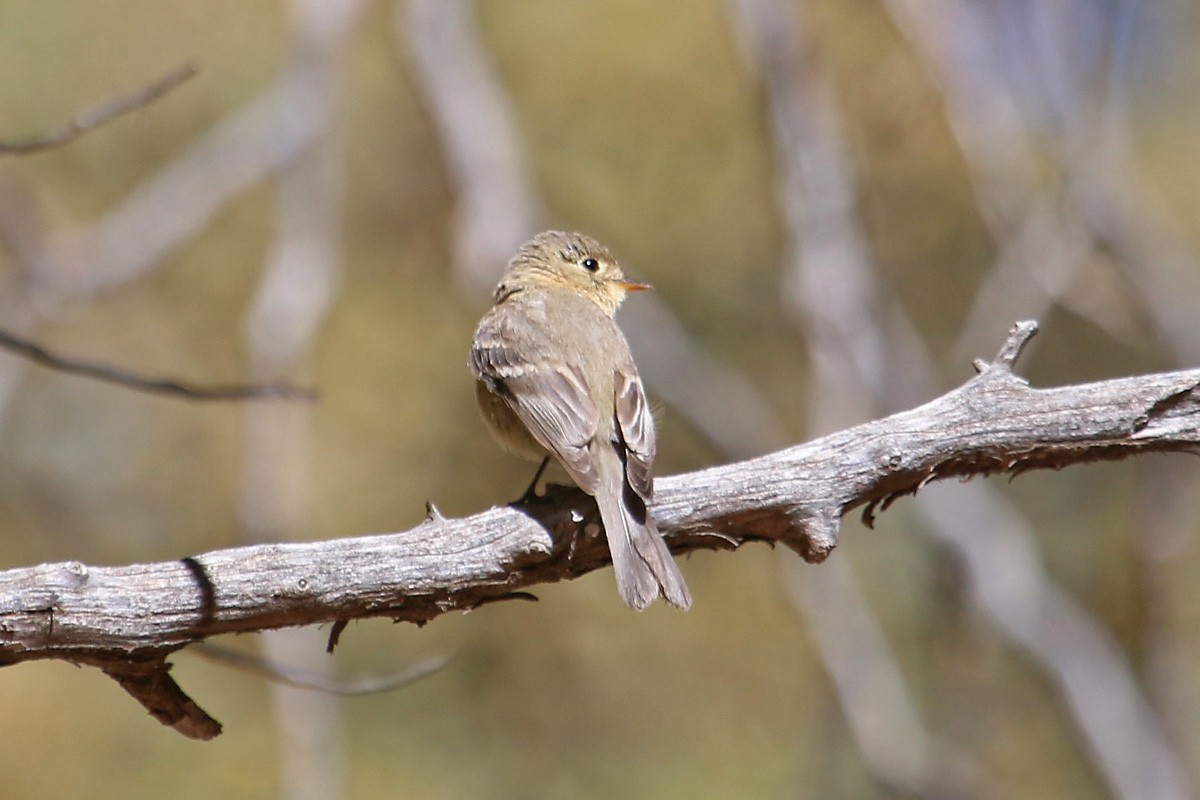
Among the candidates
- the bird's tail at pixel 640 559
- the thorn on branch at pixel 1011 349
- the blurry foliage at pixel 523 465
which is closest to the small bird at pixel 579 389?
the bird's tail at pixel 640 559

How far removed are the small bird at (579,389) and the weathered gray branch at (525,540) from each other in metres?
0.11

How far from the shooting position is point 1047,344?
824cm

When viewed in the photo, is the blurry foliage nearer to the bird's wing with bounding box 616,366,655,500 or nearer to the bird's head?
the bird's head

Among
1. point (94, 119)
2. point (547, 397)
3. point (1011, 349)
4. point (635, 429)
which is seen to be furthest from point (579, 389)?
point (94, 119)

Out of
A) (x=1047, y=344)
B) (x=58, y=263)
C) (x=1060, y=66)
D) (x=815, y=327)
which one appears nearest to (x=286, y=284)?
(x=58, y=263)

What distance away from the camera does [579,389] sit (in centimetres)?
398

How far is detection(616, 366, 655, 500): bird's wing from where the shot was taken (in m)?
3.29

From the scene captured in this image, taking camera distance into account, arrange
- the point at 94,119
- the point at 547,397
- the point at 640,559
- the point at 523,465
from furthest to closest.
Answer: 1. the point at 523,465
2. the point at 547,397
3. the point at 94,119
4. the point at 640,559

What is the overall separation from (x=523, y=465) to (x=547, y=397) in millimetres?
3562

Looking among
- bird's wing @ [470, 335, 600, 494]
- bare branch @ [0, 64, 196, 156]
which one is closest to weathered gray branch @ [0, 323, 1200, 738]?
bird's wing @ [470, 335, 600, 494]

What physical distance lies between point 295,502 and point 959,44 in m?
4.05

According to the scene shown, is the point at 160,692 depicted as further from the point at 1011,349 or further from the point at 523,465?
the point at 523,465

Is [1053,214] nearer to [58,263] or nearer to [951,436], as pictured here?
[951,436]

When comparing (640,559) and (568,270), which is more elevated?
(568,270)
